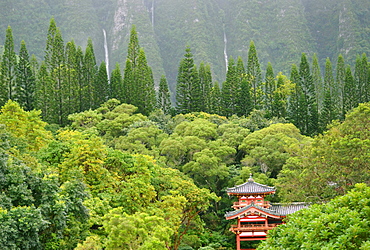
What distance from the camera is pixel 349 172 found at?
16.9 metres

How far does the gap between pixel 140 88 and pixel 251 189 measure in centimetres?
1717

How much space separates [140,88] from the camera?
38250 millimetres

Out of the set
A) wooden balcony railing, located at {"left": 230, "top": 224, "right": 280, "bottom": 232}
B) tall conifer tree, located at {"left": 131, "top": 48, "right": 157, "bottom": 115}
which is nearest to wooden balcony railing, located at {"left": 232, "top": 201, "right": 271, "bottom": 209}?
wooden balcony railing, located at {"left": 230, "top": 224, "right": 280, "bottom": 232}

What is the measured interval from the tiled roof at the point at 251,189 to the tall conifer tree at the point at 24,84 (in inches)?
716

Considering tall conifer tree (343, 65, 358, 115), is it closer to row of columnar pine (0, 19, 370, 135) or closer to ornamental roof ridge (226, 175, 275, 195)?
row of columnar pine (0, 19, 370, 135)

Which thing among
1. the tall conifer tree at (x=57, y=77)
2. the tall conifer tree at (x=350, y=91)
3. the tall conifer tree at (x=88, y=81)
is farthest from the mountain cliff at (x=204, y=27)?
the tall conifer tree at (x=57, y=77)

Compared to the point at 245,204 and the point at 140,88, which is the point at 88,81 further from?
the point at 245,204

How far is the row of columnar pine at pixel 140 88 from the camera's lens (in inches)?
1407

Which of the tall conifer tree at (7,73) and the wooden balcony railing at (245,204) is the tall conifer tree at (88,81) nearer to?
the tall conifer tree at (7,73)

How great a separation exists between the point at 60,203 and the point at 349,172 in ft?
32.5

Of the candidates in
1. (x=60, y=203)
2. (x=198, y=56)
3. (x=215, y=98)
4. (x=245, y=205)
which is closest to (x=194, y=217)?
(x=245, y=205)

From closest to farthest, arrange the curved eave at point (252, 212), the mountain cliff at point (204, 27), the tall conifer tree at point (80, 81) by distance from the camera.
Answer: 1. the curved eave at point (252, 212)
2. the tall conifer tree at point (80, 81)
3. the mountain cliff at point (204, 27)

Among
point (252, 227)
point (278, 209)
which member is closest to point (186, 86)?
point (278, 209)

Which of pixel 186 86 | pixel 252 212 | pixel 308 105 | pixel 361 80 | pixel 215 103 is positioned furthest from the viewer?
pixel 361 80
